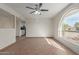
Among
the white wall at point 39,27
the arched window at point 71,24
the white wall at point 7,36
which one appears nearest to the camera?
the arched window at point 71,24

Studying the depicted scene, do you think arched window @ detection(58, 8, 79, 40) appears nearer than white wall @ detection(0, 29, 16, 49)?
Yes

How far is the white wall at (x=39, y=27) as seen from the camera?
10.9 ft

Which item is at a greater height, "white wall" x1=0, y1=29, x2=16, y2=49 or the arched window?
the arched window

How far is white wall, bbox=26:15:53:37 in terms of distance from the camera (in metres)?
3.31

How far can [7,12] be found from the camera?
324 cm

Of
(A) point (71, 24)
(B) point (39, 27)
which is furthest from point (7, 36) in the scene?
(A) point (71, 24)

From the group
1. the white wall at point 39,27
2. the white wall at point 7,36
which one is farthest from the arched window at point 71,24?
the white wall at point 7,36

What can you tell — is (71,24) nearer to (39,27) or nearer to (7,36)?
(39,27)

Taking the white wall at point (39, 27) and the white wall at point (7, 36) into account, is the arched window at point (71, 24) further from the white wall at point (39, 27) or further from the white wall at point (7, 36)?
the white wall at point (7, 36)

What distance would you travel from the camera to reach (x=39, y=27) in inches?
139

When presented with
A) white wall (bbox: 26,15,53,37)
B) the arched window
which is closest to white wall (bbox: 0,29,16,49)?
white wall (bbox: 26,15,53,37)

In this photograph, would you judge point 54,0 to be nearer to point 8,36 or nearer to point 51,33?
point 51,33

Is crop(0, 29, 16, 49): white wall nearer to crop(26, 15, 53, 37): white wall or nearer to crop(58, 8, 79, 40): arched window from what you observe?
crop(26, 15, 53, 37): white wall

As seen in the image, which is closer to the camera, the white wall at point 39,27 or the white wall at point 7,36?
the white wall at point 7,36
